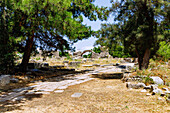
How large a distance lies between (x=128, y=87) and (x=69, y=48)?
6928 mm

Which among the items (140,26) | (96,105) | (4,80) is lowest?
(96,105)

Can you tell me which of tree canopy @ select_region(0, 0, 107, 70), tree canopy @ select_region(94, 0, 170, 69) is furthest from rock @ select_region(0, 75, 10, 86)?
tree canopy @ select_region(94, 0, 170, 69)

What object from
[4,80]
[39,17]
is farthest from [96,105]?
[39,17]

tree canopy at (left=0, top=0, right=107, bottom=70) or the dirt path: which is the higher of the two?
tree canopy at (left=0, top=0, right=107, bottom=70)

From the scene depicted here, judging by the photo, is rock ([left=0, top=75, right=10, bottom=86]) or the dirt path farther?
rock ([left=0, top=75, right=10, bottom=86])

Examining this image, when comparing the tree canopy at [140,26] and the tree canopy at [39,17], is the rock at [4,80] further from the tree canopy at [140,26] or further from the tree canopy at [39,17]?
the tree canopy at [140,26]

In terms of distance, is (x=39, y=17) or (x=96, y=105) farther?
(x=39, y=17)

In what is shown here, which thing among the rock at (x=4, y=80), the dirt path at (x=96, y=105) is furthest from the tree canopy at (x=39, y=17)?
the dirt path at (x=96, y=105)

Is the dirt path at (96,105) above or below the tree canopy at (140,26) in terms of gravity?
below

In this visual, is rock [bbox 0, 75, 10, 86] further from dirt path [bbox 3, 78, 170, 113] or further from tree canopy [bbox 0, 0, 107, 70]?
dirt path [bbox 3, 78, 170, 113]

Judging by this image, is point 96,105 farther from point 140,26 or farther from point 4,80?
point 140,26

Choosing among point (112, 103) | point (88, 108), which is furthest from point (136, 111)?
point (88, 108)

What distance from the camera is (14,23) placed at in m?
8.82

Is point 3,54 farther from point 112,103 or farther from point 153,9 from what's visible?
point 153,9
